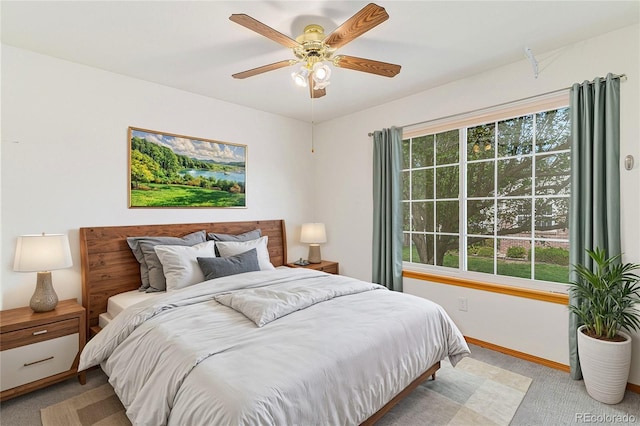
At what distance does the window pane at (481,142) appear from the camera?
309 centimetres

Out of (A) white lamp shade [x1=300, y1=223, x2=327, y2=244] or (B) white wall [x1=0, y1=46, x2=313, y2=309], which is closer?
(B) white wall [x1=0, y1=46, x2=313, y2=309]

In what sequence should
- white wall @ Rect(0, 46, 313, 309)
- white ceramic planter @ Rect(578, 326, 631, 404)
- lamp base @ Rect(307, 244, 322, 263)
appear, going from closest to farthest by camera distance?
white ceramic planter @ Rect(578, 326, 631, 404)
white wall @ Rect(0, 46, 313, 309)
lamp base @ Rect(307, 244, 322, 263)

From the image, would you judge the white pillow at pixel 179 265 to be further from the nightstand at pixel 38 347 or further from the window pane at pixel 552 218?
the window pane at pixel 552 218

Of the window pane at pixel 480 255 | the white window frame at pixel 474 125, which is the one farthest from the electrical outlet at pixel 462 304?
the window pane at pixel 480 255

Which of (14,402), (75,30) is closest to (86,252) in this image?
(14,402)

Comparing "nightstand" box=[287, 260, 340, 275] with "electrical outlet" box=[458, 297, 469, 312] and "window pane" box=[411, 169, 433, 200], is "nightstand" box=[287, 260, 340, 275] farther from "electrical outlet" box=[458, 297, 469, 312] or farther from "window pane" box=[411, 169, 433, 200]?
"electrical outlet" box=[458, 297, 469, 312]

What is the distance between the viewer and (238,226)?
3725 mm

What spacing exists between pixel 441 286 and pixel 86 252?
3.39 m

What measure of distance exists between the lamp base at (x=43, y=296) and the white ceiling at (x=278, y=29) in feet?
5.88

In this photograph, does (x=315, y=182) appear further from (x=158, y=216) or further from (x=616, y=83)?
(x=616, y=83)

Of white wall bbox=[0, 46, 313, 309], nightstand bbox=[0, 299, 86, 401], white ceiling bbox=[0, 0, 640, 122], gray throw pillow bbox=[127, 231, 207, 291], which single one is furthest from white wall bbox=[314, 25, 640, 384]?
nightstand bbox=[0, 299, 86, 401]

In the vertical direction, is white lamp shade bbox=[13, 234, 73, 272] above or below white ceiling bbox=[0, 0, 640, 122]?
below

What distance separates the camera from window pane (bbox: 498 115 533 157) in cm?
287

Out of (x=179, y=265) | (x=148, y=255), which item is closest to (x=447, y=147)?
(x=179, y=265)
